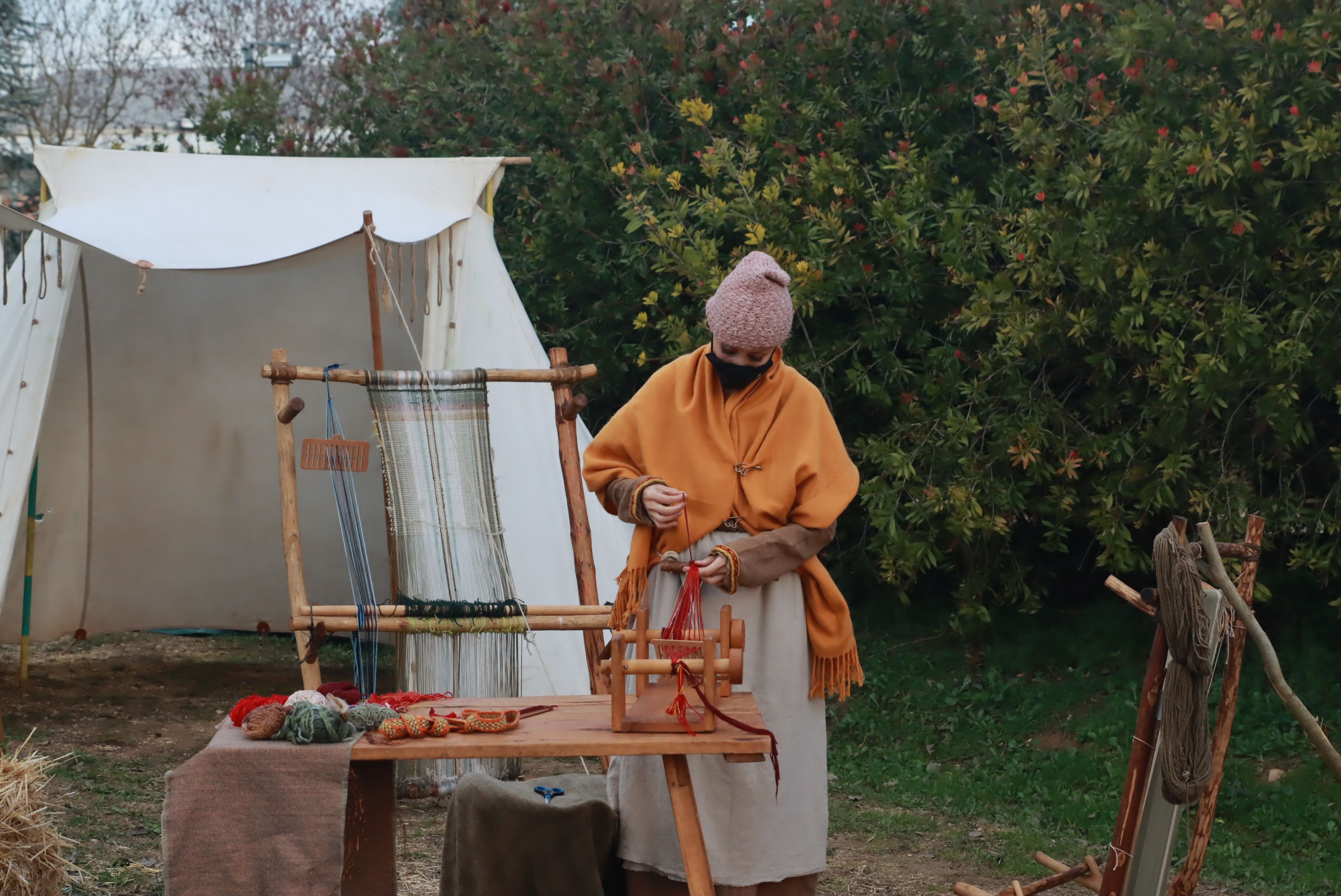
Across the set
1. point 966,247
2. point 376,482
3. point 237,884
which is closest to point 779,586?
point 237,884

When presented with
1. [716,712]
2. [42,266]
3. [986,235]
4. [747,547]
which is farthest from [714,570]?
[42,266]

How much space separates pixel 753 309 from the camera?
255 cm

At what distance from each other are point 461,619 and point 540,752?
162cm

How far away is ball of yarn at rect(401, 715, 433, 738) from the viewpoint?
2.27 metres

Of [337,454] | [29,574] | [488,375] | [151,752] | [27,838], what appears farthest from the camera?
[29,574]

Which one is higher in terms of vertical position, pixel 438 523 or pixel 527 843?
pixel 438 523

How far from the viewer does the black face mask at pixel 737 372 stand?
2637 mm

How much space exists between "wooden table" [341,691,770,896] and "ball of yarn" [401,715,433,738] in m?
0.01

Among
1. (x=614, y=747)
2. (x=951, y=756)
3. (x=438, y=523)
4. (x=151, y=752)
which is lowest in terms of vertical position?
(x=951, y=756)

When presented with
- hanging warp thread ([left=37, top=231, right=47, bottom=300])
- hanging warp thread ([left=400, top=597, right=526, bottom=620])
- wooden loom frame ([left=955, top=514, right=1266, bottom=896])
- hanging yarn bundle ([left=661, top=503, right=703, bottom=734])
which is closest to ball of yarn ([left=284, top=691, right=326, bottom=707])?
hanging yarn bundle ([left=661, top=503, right=703, bottom=734])

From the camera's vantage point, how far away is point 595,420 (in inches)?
249

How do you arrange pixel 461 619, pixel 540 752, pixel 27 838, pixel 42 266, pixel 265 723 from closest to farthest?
1. pixel 540 752
2. pixel 265 723
3. pixel 27 838
4. pixel 461 619
5. pixel 42 266

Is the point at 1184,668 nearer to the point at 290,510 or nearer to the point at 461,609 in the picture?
the point at 461,609

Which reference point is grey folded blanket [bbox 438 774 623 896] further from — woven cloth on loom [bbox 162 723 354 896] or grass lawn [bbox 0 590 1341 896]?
grass lawn [bbox 0 590 1341 896]
